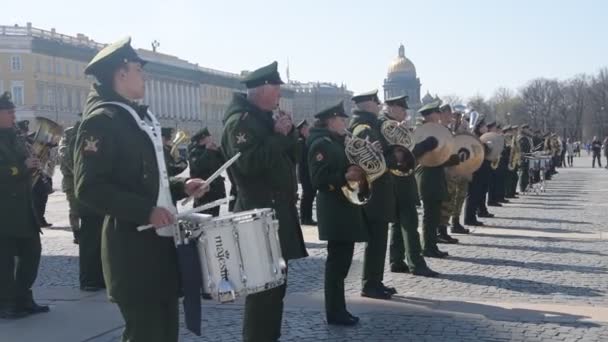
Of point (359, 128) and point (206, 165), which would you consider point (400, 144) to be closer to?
point (359, 128)

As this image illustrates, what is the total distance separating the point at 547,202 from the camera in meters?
21.2

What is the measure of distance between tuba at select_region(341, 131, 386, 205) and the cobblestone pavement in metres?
1.18

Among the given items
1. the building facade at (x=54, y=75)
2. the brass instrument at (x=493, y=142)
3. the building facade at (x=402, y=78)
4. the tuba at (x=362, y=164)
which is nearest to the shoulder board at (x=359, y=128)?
the tuba at (x=362, y=164)

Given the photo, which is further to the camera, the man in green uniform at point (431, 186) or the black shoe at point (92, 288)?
the man in green uniform at point (431, 186)

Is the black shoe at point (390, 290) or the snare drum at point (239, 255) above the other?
the snare drum at point (239, 255)

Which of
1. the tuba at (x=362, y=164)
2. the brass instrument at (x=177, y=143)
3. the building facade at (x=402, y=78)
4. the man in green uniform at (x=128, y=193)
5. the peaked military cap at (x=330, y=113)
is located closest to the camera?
the man in green uniform at (x=128, y=193)

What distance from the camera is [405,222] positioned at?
31.4ft

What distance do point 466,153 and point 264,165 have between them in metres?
7.62

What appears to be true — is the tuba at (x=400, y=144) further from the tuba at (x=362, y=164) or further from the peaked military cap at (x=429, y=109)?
the peaked military cap at (x=429, y=109)

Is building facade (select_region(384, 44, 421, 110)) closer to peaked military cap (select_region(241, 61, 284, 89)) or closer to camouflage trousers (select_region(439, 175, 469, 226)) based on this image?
camouflage trousers (select_region(439, 175, 469, 226))

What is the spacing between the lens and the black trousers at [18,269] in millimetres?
8062

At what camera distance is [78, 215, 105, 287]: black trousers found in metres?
9.32

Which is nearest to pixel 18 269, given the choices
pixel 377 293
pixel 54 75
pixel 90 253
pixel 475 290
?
pixel 90 253

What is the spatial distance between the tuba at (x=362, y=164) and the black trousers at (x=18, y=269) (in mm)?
3347
